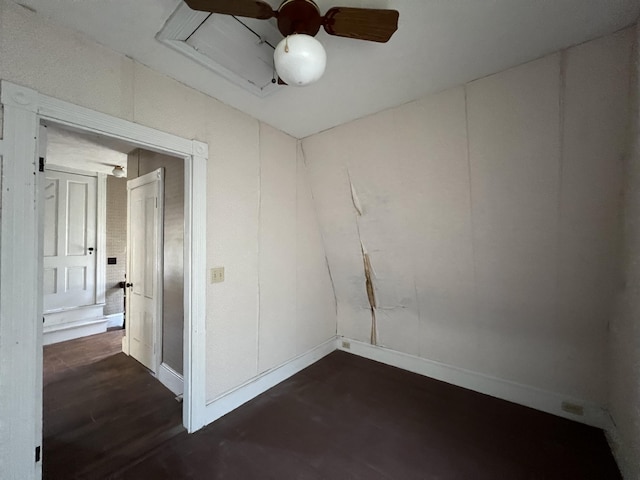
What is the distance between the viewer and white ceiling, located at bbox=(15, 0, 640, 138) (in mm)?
1247

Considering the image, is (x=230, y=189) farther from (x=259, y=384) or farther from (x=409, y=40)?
(x=259, y=384)

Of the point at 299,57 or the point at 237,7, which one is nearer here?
the point at 237,7

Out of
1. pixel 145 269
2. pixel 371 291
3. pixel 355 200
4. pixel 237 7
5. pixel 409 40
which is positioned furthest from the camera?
pixel 371 291

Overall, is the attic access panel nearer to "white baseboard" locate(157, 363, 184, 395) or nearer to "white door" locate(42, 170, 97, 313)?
"white baseboard" locate(157, 363, 184, 395)

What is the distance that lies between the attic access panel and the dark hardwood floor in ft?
8.57

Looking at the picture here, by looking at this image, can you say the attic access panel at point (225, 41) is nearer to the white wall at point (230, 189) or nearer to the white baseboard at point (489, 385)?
the white wall at point (230, 189)

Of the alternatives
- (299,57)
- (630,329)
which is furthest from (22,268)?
(630,329)

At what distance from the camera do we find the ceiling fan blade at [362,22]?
108 cm

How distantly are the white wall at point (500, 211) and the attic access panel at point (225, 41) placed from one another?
3.32ft

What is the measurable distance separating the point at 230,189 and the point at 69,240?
3547 millimetres

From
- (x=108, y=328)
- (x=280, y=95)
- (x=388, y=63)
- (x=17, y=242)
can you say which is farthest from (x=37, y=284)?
(x=108, y=328)

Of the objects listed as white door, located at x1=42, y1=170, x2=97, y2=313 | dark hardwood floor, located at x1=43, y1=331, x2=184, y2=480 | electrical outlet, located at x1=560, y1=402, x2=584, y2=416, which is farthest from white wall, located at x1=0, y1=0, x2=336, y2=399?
white door, located at x1=42, y1=170, x2=97, y2=313

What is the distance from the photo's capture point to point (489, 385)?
2.46 meters

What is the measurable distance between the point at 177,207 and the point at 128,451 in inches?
76.4
